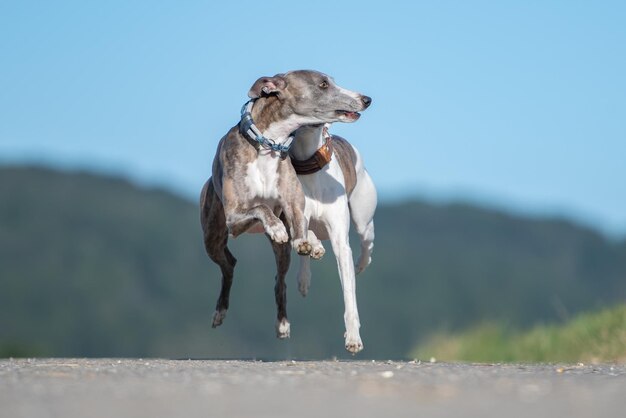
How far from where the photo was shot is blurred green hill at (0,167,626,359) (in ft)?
96.4

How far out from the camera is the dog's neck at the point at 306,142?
31.5 ft

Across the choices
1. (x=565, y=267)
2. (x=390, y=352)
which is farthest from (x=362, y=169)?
(x=565, y=267)

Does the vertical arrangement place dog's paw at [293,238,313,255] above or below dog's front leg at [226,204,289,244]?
below

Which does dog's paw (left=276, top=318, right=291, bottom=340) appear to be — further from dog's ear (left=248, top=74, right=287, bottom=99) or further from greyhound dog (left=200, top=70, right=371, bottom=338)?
dog's ear (left=248, top=74, right=287, bottom=99)

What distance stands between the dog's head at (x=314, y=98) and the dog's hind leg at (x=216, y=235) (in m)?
1.14

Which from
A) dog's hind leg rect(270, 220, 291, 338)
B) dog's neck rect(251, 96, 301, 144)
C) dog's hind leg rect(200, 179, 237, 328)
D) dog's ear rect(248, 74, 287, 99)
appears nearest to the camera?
dog's neck rect(251, 96, 301, 144)

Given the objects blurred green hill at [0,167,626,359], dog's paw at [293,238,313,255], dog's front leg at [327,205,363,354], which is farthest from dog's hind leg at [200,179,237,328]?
blurred green hill at [0,167,626,359]

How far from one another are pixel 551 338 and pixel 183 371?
9318 millimetres

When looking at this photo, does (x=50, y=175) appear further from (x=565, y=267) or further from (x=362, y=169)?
(x=362, y=169)

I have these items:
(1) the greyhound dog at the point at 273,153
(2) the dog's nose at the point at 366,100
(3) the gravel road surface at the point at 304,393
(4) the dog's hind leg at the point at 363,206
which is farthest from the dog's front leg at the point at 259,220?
(3) the gravel road surface at the point at 304,393

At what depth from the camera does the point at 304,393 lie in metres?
5.52

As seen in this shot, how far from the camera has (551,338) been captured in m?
15.4

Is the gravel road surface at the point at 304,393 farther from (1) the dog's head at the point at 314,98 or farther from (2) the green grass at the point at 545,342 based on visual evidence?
(2) the green grass at the point at 545,342

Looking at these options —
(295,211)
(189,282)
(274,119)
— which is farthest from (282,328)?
(189,282)
